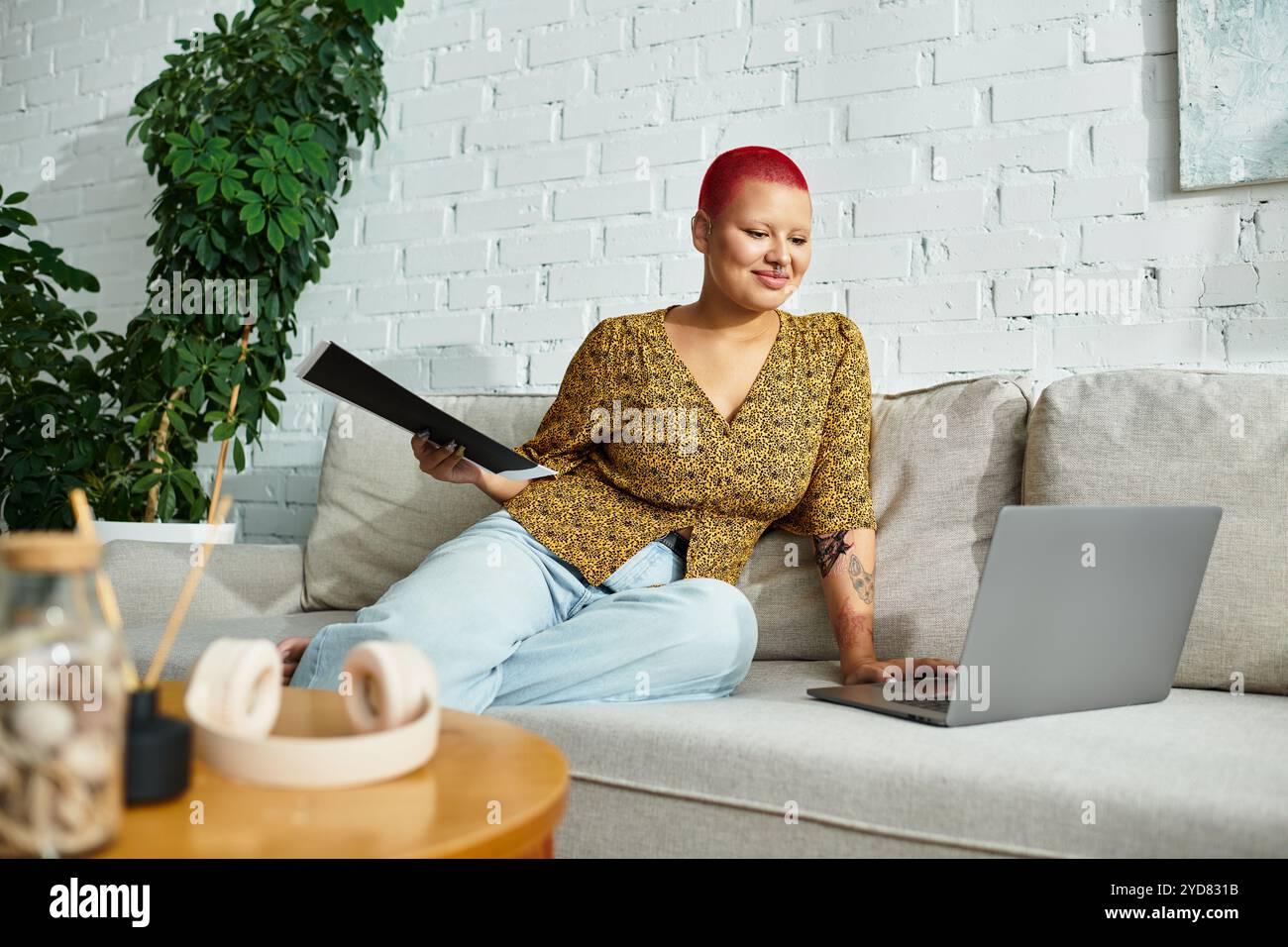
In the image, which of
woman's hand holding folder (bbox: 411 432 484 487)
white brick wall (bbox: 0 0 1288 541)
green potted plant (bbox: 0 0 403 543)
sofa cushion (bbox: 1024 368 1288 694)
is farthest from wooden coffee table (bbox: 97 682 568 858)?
green potted plant (bbox: 0 0 403 543)

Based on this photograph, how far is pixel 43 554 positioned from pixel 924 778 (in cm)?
77

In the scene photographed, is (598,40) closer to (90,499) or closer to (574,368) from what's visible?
(574,368)

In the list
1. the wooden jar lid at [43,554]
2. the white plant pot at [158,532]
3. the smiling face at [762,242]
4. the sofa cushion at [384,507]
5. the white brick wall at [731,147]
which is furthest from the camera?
the white plant pot at [158,532]

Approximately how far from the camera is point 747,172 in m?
1.62

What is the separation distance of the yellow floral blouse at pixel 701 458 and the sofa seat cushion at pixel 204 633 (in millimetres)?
432

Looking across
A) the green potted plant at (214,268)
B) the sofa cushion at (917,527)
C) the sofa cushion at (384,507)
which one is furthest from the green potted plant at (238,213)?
the sofa cushion at (917,527)

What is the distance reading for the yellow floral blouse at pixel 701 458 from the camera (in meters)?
1.56

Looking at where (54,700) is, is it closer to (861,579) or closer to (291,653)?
(291,653)

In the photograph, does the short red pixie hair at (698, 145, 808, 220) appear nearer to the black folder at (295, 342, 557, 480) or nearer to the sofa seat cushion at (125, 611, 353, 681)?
the black folder at (295, 342, 557, 480)

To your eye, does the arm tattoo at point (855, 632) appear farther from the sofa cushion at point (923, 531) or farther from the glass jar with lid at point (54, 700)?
the glass jar with lid at point (54, 700)
